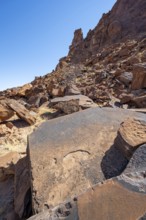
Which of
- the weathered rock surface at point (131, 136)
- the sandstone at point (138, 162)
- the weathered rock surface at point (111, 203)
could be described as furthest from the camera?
the weathered rock surface at point (131, 136)

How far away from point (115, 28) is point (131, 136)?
2412cm

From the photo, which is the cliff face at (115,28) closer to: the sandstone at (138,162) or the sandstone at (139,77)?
the sandstone at (139,77)

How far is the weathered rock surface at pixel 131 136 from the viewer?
59.2 inches

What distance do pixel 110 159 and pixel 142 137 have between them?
349 millimetres

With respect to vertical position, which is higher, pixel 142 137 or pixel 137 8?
pixel 137 8

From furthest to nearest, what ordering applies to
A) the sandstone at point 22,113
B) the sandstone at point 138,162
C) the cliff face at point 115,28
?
1. the cliff face at point 115,28
2. the sandstone at point 22,113
3. the sandstone at point 138,162

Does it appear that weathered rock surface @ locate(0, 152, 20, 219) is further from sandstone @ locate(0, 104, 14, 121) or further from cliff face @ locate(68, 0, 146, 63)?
cliff face @ locate(68, 0, 146, 63)

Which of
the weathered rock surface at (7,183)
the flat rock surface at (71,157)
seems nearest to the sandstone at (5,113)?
the weathered rock surface at (7,183)

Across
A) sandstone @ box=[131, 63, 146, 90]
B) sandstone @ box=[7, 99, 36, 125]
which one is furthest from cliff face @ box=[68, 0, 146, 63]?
sandstone @ box=[7, 99, 36, 125]

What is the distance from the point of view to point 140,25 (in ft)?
72.3

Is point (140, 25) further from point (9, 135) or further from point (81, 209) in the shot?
point (81, 209)

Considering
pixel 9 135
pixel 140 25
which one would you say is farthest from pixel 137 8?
pixel 9 135

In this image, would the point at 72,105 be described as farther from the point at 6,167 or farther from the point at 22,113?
the point at 6,167

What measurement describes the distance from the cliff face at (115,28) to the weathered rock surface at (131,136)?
2089 cm
